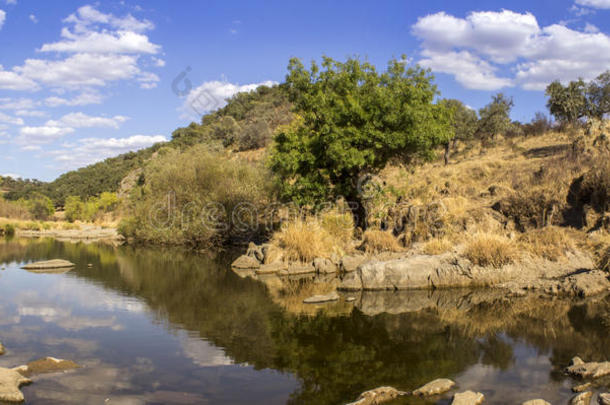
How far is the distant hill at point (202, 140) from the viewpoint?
58484mm

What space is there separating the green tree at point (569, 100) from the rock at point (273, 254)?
25092 mm

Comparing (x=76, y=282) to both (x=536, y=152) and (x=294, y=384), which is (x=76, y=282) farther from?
(x=536, y=152)

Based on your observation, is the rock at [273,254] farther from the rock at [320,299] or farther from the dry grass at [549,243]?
the dry grass at [549,243]

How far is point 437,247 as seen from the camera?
17.1 meters

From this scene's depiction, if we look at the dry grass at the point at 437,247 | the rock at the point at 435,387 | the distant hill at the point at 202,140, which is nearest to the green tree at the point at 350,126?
the dry grass at the point at 437,247

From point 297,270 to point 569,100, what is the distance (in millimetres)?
26219

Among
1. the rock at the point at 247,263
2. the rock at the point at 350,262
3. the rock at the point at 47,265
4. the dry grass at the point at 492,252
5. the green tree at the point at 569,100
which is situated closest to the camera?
the dry grass at the point at 492,252

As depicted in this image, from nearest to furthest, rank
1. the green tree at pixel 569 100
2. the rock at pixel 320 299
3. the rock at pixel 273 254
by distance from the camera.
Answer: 1. the rock at pixel 320 299
2. the rock at pixel 273 254
3. the green tree at pixel 569 100

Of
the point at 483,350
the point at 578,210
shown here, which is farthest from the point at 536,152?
the point at 483,350

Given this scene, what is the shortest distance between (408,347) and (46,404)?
6.49 metres

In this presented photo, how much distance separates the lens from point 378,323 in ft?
38.8

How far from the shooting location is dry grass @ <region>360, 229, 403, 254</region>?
19016 millimetres

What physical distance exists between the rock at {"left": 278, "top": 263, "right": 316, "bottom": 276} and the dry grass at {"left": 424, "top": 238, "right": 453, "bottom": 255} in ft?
14.7

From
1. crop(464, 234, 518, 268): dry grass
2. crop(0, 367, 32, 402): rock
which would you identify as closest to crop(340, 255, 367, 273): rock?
crop(464, 234, 518, 268): dry grass
